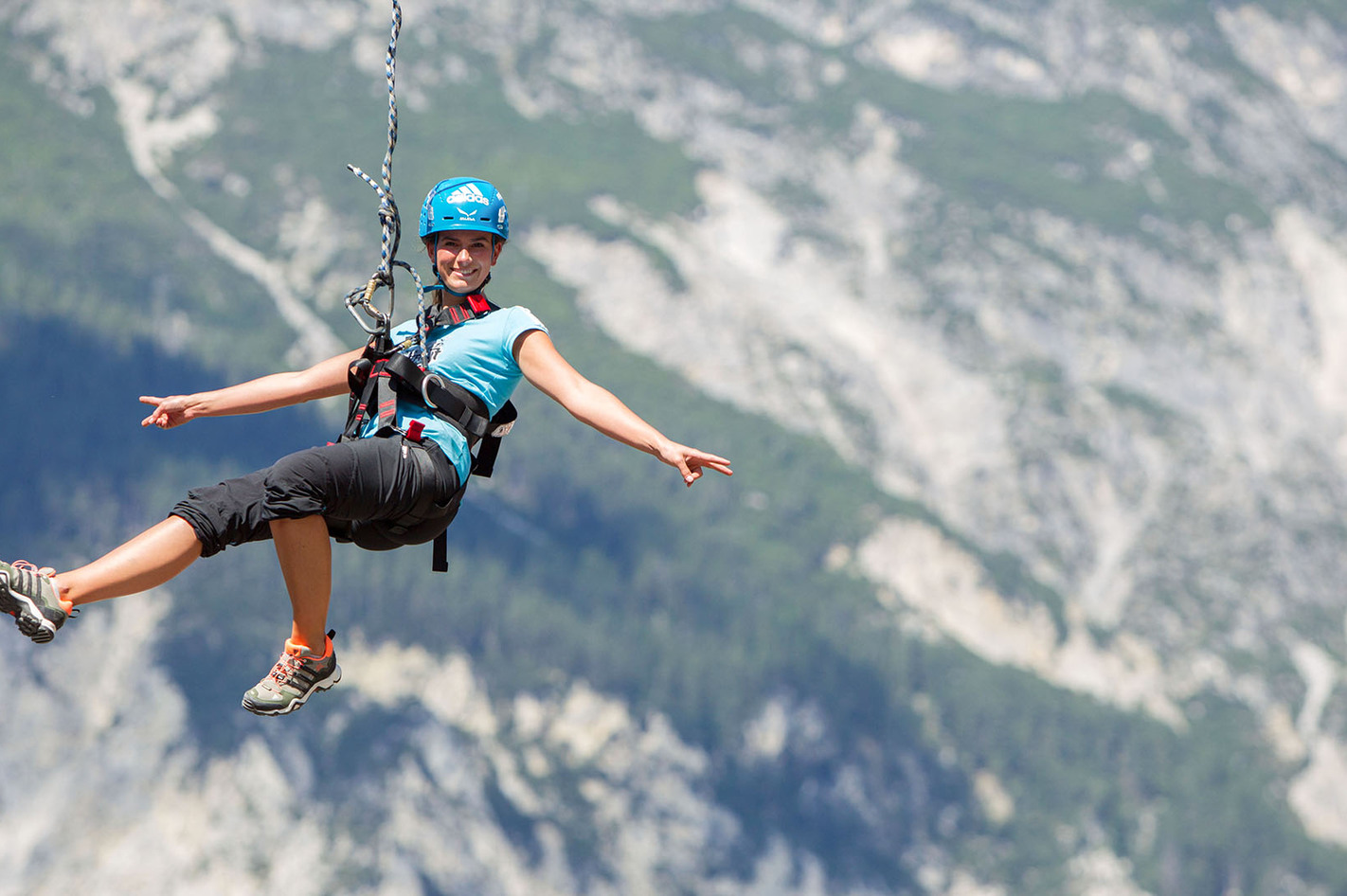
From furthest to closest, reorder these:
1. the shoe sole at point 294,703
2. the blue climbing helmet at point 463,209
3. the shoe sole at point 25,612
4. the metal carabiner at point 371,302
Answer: the blue climbing helmet at point 463,209 → the metal carabiner at point 371,302 → the shoe sole at point 294,703 → the shoe sole at point 25,612

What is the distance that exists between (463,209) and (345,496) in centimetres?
264

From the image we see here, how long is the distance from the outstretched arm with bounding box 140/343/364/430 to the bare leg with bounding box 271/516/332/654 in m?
1.53

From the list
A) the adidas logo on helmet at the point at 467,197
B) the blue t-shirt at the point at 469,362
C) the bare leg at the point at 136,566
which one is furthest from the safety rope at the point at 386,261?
the bare leg at the point at 136,566

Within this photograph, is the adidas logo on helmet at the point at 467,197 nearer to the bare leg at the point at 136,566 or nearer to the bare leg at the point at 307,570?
the bare leg at the point at 307,570

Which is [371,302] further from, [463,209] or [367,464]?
[367,464]

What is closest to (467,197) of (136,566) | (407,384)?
(407,384)

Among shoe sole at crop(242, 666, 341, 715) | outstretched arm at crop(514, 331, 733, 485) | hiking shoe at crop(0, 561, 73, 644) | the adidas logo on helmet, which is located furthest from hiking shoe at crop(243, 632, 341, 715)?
the adidas logo on helmet

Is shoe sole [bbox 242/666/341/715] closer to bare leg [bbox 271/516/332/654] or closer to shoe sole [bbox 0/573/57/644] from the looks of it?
bare leg [bbox 271/516/332/654]

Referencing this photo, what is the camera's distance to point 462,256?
1462 centimetres

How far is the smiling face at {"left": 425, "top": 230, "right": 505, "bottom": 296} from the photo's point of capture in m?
14.6

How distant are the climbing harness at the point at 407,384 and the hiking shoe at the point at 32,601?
2.75 meters

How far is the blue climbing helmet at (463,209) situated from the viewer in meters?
14.4

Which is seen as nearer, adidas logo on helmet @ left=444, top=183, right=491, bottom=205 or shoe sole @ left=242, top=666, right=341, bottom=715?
shoe sole @ left=242, top=666, right=341, bottom=715

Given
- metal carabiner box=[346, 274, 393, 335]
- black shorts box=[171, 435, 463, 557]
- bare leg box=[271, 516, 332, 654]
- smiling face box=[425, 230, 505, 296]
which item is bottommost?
bare leg box=[271, 516, 332, 654]
